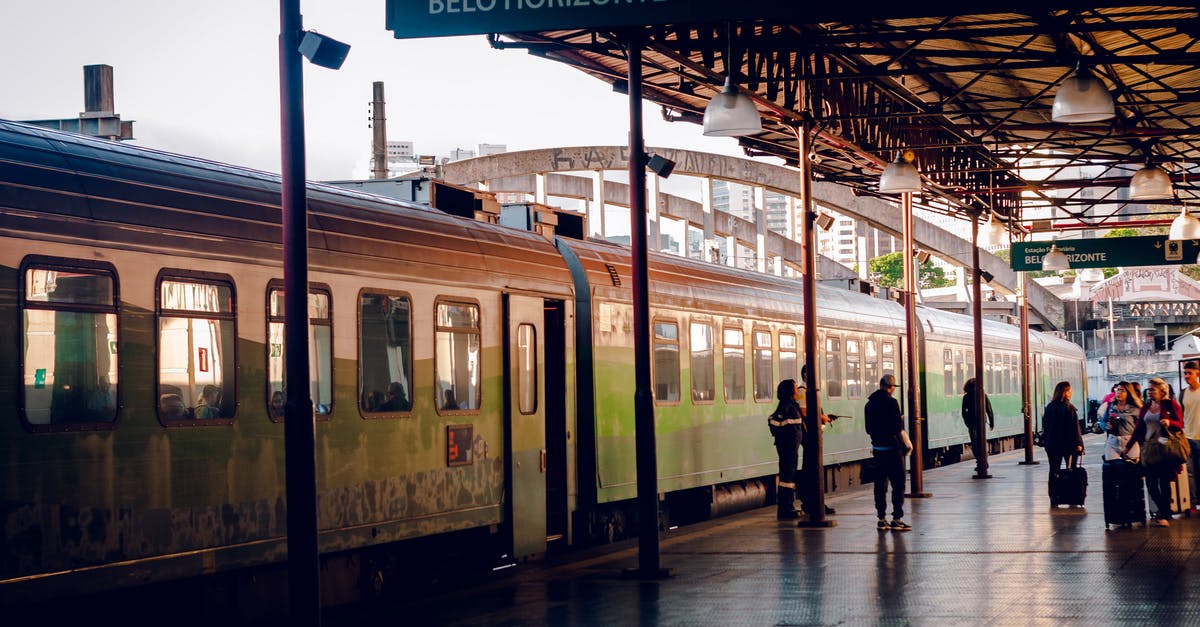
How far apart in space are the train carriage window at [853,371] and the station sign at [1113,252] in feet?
26.8

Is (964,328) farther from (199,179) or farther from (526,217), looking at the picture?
(199,179)

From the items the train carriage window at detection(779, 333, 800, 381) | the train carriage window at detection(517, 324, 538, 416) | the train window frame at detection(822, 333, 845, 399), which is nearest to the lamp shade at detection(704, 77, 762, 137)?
the train carriage window at detection(517, 324, 538, 416)

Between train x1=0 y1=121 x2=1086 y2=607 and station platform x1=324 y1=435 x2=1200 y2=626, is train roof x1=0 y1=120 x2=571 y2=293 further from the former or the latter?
station platform x1=324 y1=435 x2=1200 y2=626

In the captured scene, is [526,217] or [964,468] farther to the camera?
[964,468]

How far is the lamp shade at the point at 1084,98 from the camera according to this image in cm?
1281

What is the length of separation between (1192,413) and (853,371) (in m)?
7.92

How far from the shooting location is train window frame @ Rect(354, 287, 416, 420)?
11.4 m

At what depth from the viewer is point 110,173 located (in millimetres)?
9242

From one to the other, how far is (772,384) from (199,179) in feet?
41.3

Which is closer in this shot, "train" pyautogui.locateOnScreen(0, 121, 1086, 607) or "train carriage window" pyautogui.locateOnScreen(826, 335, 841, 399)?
"train" pyautogui.locateOnScreen(0, 121, 1086, 607)

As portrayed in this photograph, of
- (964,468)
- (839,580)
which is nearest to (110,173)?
(839,580)

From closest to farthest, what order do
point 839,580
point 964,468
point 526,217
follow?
point 839,580 → point 526,217 → point 964,468

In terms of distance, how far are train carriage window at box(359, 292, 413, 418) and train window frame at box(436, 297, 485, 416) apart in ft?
0.68

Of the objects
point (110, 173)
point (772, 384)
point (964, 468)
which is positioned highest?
point (110, 173)
